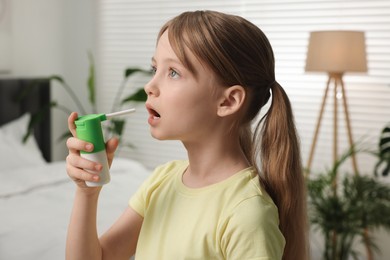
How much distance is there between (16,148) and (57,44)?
1.26m

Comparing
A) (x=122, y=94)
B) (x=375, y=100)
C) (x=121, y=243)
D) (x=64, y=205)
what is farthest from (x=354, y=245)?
(x=121, y=243)

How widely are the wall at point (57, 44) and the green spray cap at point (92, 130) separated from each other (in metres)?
3.20

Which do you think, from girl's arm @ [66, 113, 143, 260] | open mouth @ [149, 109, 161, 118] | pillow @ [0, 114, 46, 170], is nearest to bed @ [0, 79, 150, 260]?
pillow @ [0, 114, 46, 170]

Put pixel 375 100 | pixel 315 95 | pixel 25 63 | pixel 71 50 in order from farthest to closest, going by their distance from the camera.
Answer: pixel 71 50
pixel 25 63
pixel 315 95
pixel 375 100

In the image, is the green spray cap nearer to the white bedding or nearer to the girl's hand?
the girl's hand

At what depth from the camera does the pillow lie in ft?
10.2

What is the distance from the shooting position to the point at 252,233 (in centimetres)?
84

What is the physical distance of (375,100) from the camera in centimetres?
306

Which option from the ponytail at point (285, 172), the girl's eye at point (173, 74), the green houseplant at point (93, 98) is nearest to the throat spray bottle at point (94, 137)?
the girl's eye at point (173, 74)

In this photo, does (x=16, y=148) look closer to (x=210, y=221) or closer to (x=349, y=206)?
(x=349, y=206)

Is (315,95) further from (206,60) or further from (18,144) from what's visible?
(206,60)

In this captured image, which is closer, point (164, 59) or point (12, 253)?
point (164, 59)

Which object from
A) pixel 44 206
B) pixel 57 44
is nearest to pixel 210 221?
pixel 44 206

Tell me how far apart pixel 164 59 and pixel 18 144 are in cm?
258
